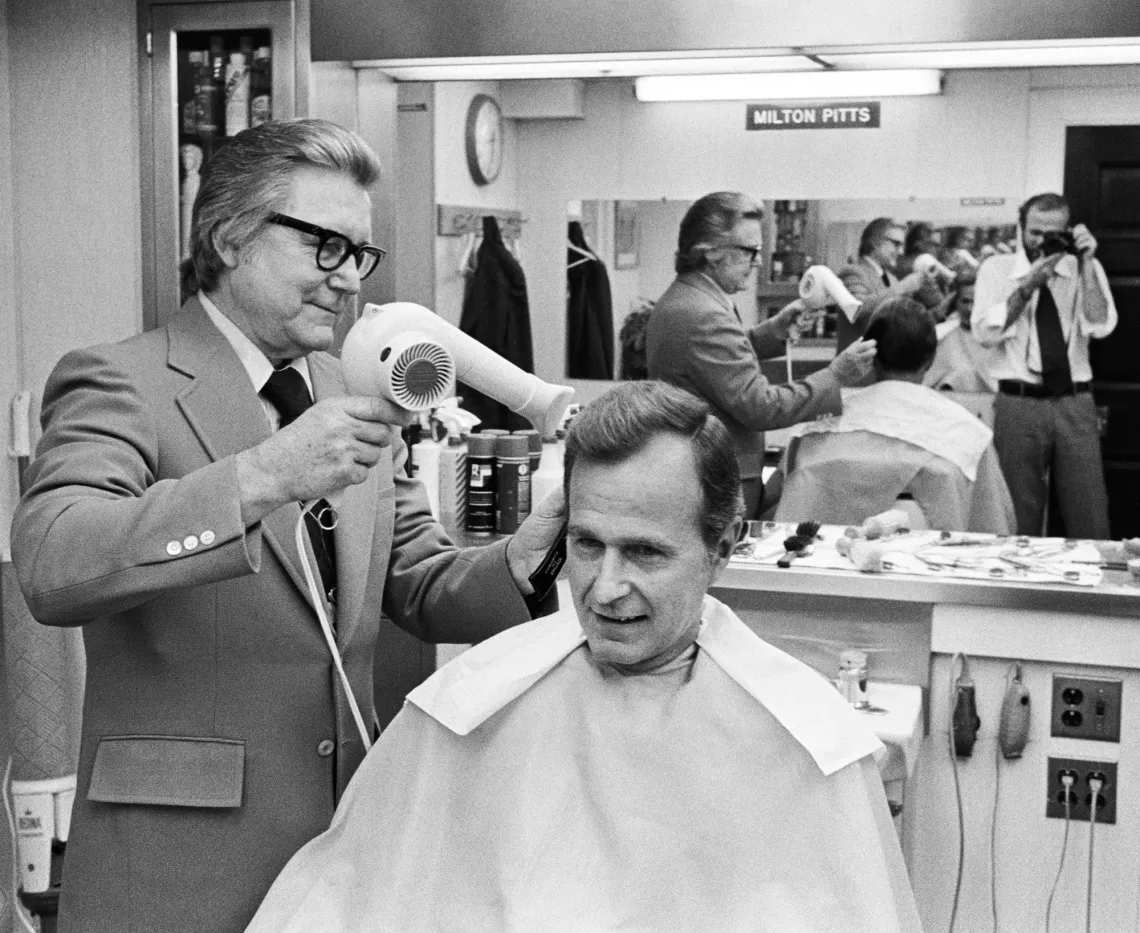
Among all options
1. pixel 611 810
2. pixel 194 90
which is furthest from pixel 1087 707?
pixel 194 90

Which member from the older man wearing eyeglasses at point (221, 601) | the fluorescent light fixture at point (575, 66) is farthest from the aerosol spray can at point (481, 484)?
the older man wearing eyeglasses at point (221, 601)

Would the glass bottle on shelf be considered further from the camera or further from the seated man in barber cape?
the camera

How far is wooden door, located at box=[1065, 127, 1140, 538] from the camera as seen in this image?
372 cm

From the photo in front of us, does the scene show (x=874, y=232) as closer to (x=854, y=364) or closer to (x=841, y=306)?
(x=841, y=306)

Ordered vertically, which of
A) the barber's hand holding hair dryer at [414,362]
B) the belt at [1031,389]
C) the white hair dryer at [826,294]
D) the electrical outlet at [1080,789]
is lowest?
the electrical outlet at [1080,789]

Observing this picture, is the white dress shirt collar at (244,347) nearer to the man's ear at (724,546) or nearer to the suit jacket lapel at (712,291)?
the man's ear at (724,546)

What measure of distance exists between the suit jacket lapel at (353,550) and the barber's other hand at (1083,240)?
247 cm

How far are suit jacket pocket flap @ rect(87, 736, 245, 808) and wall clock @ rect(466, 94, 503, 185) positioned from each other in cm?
239

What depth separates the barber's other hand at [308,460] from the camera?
59.5 inches

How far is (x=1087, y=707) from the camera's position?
2965 millimetres

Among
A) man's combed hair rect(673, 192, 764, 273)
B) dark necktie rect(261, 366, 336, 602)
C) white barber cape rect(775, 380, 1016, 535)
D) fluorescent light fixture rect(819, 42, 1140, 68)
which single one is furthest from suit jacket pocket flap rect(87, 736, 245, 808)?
man's combed hair rect(673, 192, 764, 273)

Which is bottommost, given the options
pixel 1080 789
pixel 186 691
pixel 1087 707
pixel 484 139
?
pixel 1080 789

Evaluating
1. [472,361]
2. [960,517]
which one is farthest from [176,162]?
[960,517]

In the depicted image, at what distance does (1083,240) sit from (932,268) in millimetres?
387
